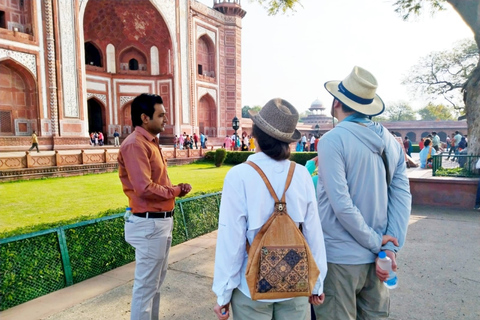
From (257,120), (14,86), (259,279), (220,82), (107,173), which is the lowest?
(107,173)

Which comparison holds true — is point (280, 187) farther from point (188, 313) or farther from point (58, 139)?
point (58, 139)

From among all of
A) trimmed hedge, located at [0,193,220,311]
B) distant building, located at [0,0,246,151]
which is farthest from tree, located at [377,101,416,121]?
trimmed hedge, located at [0,193,220,311]

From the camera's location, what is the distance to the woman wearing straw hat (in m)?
1.37

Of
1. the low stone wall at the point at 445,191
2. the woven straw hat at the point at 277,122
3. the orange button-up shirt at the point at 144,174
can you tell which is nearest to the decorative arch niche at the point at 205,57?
the low stone wall at the point at 445,191

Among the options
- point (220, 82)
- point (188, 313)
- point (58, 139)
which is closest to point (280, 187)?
point (188, 313)

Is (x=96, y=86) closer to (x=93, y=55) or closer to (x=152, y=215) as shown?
(x=93, y=55)

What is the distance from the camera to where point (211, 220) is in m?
5.24

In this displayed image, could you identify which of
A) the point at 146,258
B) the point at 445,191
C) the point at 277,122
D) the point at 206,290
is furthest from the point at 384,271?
the point at 445,191

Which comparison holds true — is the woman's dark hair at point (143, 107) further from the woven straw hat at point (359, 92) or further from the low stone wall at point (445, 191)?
the low stone wall at point (445, 191)

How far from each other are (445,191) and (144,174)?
21.0ft

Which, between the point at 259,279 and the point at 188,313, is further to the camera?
the point at 188,313

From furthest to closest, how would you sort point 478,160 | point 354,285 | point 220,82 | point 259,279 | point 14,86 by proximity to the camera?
point 220,82
point 14,86
point 478,160
point 354,285
point 259,279

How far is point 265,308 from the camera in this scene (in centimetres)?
139

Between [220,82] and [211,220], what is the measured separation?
24.8 m
